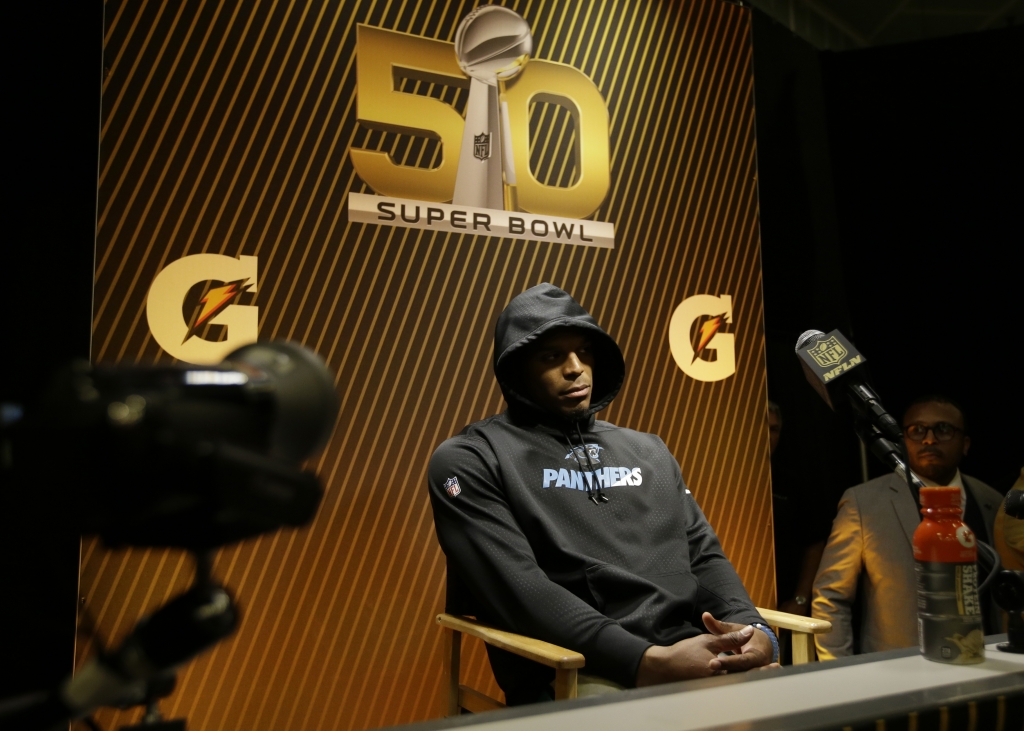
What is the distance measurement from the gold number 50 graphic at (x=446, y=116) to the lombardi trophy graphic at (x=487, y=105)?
0.11ft

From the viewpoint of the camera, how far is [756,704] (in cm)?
91

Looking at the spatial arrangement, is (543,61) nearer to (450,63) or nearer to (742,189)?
(450,63)

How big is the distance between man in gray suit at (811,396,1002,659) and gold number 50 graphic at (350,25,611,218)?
4.90 feet

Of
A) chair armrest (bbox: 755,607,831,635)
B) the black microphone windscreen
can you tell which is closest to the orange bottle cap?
the black microphone windscreen

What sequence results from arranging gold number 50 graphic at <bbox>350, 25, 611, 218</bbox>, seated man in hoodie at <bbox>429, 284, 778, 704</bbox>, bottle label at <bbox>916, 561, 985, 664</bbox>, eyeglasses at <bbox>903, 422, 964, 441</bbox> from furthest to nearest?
eyeglasses at <bbox>903, 422, 964, 441</bbox> → gold number 50 graphic at <bbox>350, 25, 611, 218</bbox> → seated man in hoodie at <bbox>429, 284, 778, 704</bbox> → bottle label at <bbox>916, 561, 985, 664</bbox>

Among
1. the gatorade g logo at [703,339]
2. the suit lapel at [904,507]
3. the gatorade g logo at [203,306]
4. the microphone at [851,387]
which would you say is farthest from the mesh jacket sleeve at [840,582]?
the gatorade g logo at [203,306]

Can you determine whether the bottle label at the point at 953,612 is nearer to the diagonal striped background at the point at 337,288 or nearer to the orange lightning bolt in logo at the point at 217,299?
the diagonal striped background at the point at 337,288

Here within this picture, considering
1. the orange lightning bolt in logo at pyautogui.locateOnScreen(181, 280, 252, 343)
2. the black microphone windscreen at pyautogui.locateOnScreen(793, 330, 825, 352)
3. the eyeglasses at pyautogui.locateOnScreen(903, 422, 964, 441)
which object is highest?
the orange lightning bolt in logo at pyautogui.locateOnScreen(181, 280, 252, 343)

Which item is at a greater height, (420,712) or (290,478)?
(290,478)

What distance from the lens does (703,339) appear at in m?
3.11

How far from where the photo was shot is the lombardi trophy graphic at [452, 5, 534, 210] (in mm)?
2715

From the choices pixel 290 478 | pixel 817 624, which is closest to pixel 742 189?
pixel 817 624

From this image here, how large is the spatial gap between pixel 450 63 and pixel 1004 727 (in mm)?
2399

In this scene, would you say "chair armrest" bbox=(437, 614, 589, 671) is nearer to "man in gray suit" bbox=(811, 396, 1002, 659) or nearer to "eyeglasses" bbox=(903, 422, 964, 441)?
"man in gray suit" bbox=(811, 396, 1002, 659)
